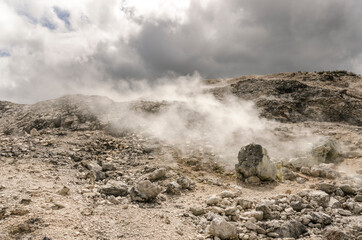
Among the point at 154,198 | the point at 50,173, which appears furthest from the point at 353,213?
the point at 50,173

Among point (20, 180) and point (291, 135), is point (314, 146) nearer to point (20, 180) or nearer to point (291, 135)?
point (291, 135)

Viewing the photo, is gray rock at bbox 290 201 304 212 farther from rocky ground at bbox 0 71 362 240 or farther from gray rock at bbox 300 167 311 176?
gray rock at bbox 300 167 311 176

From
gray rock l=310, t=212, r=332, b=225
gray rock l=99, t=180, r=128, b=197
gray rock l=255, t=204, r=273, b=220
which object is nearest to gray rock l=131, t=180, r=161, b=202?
gray rock l=99, t=180, r=128, b=197

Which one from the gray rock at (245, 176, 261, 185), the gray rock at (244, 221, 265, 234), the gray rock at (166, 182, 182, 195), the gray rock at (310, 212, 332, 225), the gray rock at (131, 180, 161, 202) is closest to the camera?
the gray rock at (244, 221, 265, 234)

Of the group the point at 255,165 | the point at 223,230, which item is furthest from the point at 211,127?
the point at 223,230

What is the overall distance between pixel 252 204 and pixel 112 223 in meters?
3.02

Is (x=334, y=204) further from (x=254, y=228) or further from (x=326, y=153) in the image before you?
(x=326, y=153)

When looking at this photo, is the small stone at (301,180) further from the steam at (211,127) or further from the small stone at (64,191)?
the small stone at (64,191)

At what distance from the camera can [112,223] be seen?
4645 millimetres

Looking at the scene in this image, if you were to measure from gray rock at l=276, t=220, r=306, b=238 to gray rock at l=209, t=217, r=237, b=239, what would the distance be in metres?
0.90

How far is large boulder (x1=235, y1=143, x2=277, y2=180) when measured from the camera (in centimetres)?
742

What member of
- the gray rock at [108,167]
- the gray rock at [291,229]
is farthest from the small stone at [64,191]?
the gray rock at [291,229]

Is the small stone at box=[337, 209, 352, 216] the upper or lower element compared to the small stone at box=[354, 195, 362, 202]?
lower

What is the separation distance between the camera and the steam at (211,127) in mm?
9977
